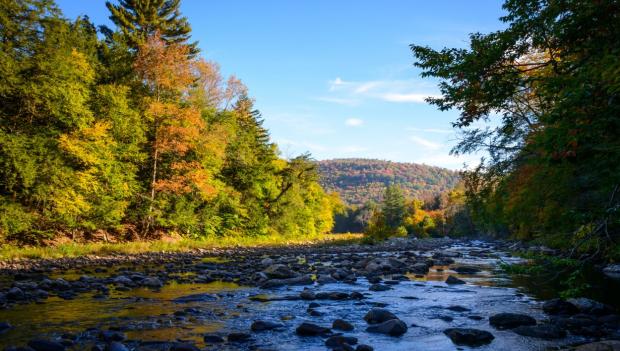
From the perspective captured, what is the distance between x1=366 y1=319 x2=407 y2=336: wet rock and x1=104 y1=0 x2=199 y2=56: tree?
31.2 metres

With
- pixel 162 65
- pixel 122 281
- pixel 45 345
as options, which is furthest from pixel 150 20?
pixel 45 345

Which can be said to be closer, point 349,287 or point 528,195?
point 349,287

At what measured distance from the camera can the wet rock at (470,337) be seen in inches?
249

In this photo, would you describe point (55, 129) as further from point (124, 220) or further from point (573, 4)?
point (573, 4)

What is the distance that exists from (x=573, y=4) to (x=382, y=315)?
7.20 m

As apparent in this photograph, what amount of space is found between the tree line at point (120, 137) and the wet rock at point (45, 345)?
1828 centimetres

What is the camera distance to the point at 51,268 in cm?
1473

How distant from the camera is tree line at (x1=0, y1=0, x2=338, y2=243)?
21609 millimetres

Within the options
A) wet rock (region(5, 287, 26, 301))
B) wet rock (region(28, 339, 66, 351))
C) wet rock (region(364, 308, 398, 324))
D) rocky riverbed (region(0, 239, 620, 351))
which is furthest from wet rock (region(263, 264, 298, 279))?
wet rock (region(28, 339, 66, 351))

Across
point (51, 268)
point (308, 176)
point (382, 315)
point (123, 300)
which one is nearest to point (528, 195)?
point (382, 315)

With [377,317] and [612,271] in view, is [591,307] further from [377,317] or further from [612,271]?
[612,271]

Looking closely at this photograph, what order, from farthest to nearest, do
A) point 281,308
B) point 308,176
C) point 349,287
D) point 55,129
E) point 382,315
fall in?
point 308,176 < point 55,129 < point 349,287 < point 281,308 < point 382,315

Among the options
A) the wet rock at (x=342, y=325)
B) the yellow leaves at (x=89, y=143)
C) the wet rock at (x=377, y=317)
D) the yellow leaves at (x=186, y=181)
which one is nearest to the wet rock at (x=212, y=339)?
the wet rock at (x=342, y=325)

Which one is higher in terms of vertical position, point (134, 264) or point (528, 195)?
point (528, 195)
